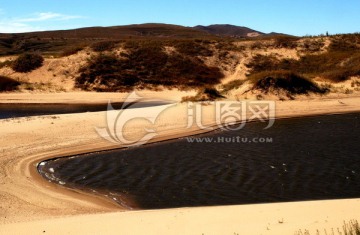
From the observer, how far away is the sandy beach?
9.51 meters

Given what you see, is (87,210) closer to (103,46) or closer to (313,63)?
(313,63)

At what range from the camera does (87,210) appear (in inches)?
483

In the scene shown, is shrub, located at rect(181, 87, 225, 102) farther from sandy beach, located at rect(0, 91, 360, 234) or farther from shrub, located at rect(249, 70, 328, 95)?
sandy beach, located at rect(0, 91, 360, 234)

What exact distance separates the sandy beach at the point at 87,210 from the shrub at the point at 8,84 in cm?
2481

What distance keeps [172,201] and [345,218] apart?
538cm

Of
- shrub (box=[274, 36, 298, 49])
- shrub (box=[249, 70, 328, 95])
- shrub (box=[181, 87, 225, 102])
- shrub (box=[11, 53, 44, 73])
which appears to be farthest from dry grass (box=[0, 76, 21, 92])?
shrub (box=[274, 36, 298, 49])

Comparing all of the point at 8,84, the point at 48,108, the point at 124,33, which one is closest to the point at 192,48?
the point at 8,84

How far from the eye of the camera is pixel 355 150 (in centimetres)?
1880

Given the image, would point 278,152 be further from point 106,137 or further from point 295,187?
point 106,137

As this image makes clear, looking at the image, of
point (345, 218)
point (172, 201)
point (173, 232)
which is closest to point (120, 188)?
point (172, 201)

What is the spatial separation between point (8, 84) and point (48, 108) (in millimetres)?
13280

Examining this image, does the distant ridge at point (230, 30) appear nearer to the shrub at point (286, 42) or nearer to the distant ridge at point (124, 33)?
the distant ridge at point (124, 33)

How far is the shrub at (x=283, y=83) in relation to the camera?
35.8m

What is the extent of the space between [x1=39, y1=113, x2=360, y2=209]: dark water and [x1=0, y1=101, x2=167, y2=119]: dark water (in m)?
15.4
